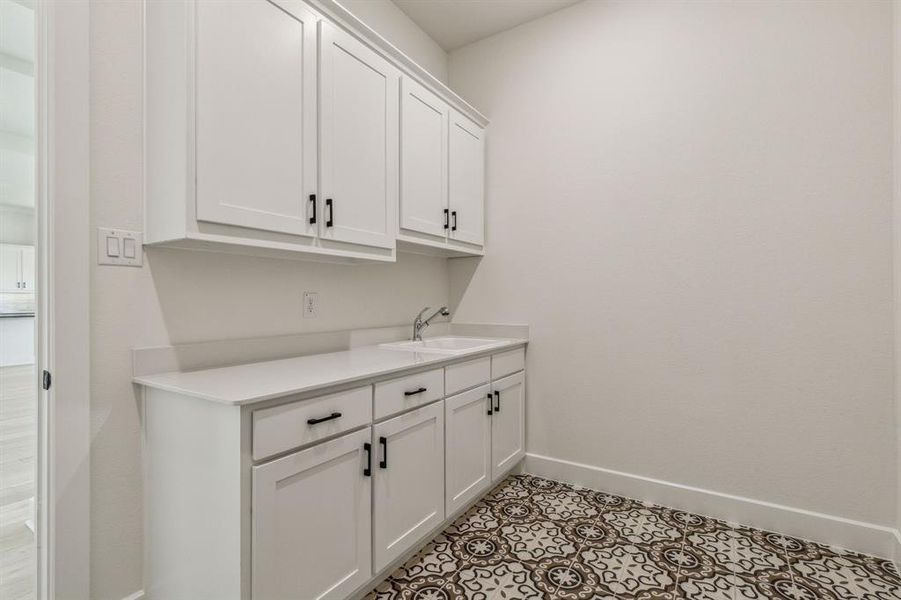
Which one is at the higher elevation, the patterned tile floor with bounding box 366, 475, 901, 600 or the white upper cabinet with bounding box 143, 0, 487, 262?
the white upper cabinet with bounding box 143, 0, 487, 262

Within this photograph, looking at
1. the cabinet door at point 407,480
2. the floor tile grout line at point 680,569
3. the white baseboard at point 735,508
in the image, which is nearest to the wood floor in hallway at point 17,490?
the cabinet door at point 407,480

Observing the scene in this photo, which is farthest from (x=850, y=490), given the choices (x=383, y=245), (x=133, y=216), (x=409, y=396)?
(x=133, y=216)

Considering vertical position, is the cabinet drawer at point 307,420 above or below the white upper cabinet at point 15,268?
below

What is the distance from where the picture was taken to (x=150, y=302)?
152 cm

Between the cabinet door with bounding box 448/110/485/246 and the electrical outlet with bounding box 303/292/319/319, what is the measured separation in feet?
3.00

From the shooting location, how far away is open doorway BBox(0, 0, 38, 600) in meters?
1.67

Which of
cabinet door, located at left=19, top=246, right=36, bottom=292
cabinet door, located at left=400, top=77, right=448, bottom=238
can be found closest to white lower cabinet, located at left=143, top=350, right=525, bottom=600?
cabinet door, located at left=400, top=77, right=448, bottom=238

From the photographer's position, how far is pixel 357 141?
6.31ft

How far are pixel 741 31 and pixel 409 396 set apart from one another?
2.38 meters

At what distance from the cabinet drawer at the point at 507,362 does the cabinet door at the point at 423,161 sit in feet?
2.54

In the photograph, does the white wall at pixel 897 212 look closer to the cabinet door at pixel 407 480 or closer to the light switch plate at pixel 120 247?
the cabinet door at pixel 407 480

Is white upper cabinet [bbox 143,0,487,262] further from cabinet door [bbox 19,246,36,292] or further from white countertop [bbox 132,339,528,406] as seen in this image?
cabinet door [bbox 19,246,36,292]

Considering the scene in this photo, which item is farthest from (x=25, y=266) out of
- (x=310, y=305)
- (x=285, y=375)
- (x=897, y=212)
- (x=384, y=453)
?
(x=897, y=212)

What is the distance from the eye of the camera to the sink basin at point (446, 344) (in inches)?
93.8
